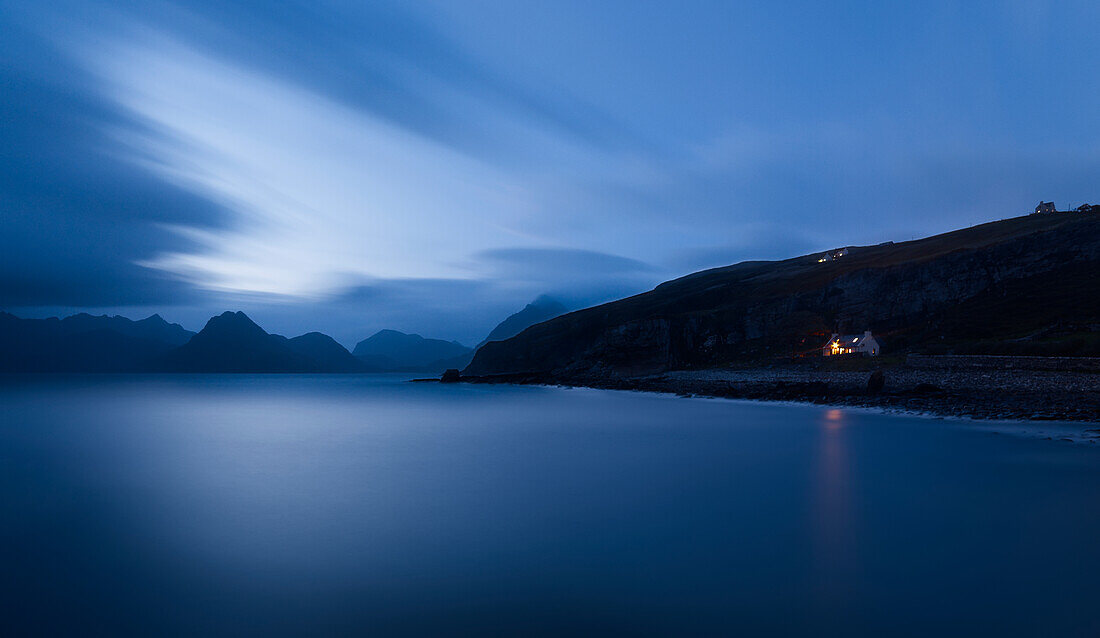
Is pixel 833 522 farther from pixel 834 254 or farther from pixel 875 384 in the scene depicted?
pixel 834 254


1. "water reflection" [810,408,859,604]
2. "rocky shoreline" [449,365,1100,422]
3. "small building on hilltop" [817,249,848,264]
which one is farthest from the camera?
"small building on hilltop" [817,249,848,264]

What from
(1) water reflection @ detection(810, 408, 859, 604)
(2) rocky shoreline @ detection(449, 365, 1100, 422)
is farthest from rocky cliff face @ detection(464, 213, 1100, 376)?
(1) water reflection @ detection(810, 408, 859, 604)

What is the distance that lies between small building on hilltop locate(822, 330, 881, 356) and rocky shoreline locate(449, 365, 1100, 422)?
492 inches

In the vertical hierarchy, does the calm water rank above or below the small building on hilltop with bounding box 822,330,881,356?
below

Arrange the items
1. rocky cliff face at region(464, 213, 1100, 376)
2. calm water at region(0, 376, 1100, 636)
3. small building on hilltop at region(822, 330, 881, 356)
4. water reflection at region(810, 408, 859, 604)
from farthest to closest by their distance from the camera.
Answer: small building on hilltop at region(822, 330, 881, 356) → rocky cliff face at region(464, 213, 1100, 376) → water reflection at region(810, 408, 859, 604) → calm water at region(0, 376, 1100, 636)

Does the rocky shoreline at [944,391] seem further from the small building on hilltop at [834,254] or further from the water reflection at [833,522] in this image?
the small building on hilltop at [834,254]

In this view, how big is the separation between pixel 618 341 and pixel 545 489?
293ft

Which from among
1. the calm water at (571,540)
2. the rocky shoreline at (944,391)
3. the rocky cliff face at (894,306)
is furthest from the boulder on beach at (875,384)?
the calm water at (571,540)

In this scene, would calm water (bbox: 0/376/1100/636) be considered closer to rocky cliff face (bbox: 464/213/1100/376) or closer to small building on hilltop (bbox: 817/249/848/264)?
rocky cliff face (bbox: 464/213/1100/376)

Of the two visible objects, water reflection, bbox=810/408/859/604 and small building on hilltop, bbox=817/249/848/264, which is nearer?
water reflection, bbox=810/408/859/604

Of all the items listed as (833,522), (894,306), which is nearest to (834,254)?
(894,306)

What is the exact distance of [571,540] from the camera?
424 inches

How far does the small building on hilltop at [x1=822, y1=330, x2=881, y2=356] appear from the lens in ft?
232

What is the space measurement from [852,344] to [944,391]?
36703mm
